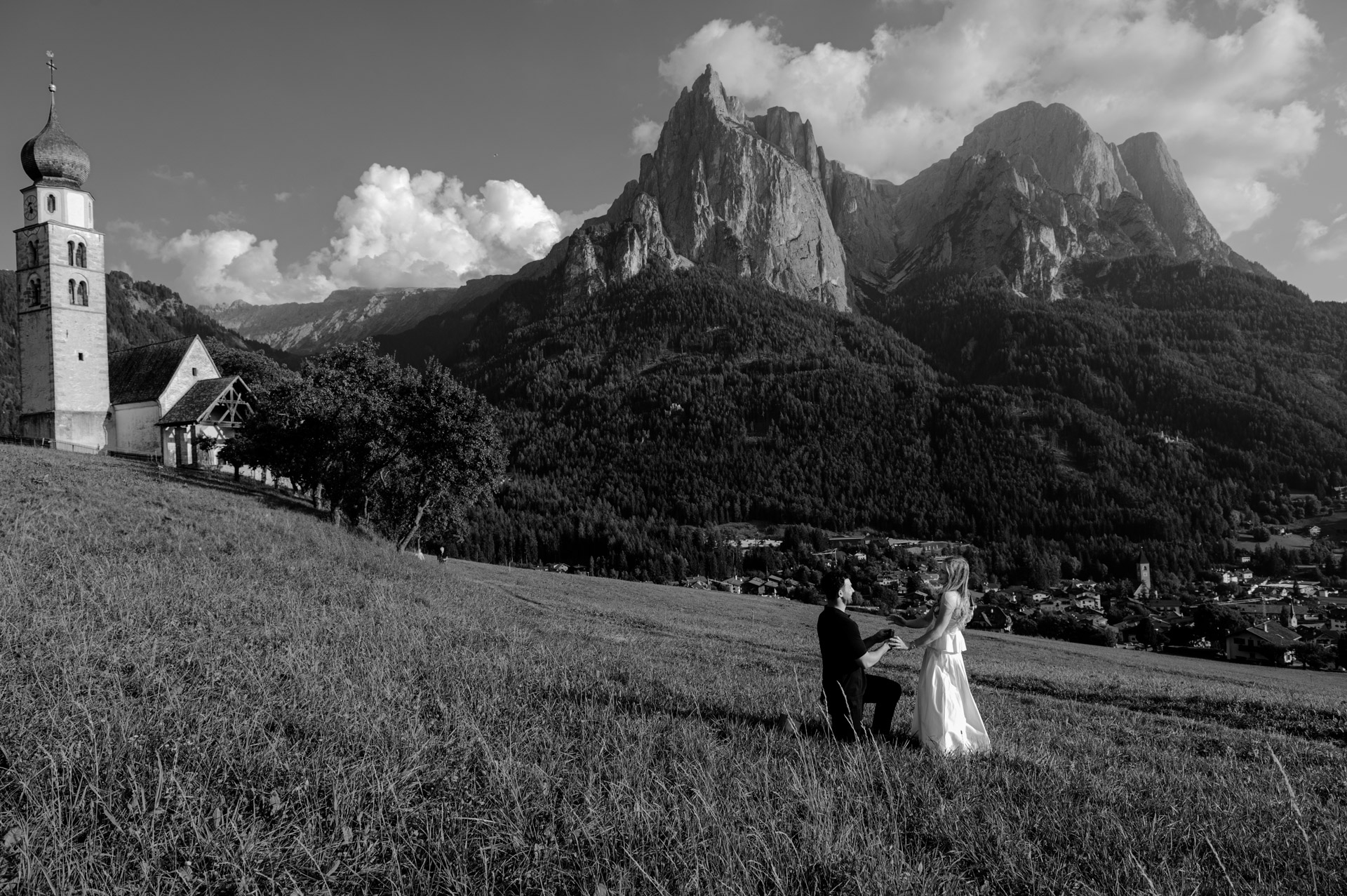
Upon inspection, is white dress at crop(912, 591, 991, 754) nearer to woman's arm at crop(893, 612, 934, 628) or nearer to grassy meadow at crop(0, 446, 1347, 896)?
woman's arm at crop(893, 612, 934, 628)

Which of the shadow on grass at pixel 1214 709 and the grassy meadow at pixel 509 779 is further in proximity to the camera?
the shadow on grass at pixel 1214 709

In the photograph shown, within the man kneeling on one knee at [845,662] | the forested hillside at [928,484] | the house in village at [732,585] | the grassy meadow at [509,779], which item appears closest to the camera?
the grassy meadow at [509,779]

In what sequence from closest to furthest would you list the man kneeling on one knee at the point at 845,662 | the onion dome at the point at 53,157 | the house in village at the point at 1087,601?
the man kneeling on one knee at the point at 845,662, the onion dome at the point at 53,157, the house in village at the point at 1087,601

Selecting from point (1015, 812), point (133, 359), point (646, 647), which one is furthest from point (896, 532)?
point (1015, 812)

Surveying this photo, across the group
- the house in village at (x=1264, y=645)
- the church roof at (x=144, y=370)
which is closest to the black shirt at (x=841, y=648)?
the church roof at (x=144, y=370)

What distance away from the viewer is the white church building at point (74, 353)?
51188 mm

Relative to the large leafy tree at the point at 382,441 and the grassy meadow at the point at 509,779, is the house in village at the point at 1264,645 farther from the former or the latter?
the large leafy tree at the point at 382,441

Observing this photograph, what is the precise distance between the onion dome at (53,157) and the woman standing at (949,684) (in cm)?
6547

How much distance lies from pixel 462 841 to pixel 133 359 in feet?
228

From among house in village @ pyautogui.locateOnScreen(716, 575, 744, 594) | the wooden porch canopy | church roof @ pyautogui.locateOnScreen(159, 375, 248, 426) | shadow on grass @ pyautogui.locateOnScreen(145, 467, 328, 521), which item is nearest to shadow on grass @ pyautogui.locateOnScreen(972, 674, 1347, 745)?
shadow on grass @ pyautogui.locateOnScreen(145, 467, 328, 521)

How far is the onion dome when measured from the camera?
51.0 metres

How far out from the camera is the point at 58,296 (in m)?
51.2

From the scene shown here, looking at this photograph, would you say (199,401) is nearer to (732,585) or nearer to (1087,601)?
(732,585)

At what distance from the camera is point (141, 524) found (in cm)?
1709
